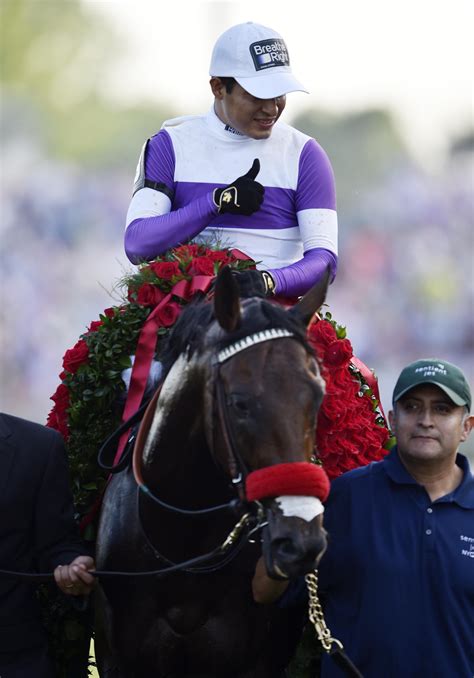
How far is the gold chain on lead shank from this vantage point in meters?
3.68

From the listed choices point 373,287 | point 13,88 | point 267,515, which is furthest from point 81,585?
point 13,88

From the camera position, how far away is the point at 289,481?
10.4 ft

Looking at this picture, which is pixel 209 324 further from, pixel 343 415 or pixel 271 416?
pixel 343 415

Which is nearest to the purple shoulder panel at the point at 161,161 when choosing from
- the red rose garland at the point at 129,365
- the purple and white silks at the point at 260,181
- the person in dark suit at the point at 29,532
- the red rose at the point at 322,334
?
the purple and white silks at the point at 260,181

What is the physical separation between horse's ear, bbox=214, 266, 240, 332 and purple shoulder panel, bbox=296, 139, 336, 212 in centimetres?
150

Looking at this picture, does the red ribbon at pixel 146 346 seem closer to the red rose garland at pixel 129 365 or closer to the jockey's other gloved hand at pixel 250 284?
the red rose garland at pixel 129 365

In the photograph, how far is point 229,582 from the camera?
158 inches

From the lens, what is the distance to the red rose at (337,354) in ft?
15.3

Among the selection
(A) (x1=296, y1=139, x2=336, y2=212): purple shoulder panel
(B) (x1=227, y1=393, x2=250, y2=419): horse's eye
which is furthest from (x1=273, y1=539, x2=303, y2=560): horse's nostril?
(A) (x1=296, y1=139, x2=336, y2=212): purple shoulder panel

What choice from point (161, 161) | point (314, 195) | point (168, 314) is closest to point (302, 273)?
point (314, 195)

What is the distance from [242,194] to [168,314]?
0.56 metres

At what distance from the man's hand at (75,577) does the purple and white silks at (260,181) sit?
138 cm

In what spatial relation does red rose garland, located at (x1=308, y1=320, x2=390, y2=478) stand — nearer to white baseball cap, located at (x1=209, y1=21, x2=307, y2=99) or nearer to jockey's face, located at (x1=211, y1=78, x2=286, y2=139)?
jockey's face, located at (x1=211, y1=78, x2=286, y2=139)

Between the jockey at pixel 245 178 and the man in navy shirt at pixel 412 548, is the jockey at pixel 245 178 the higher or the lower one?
the higher one
